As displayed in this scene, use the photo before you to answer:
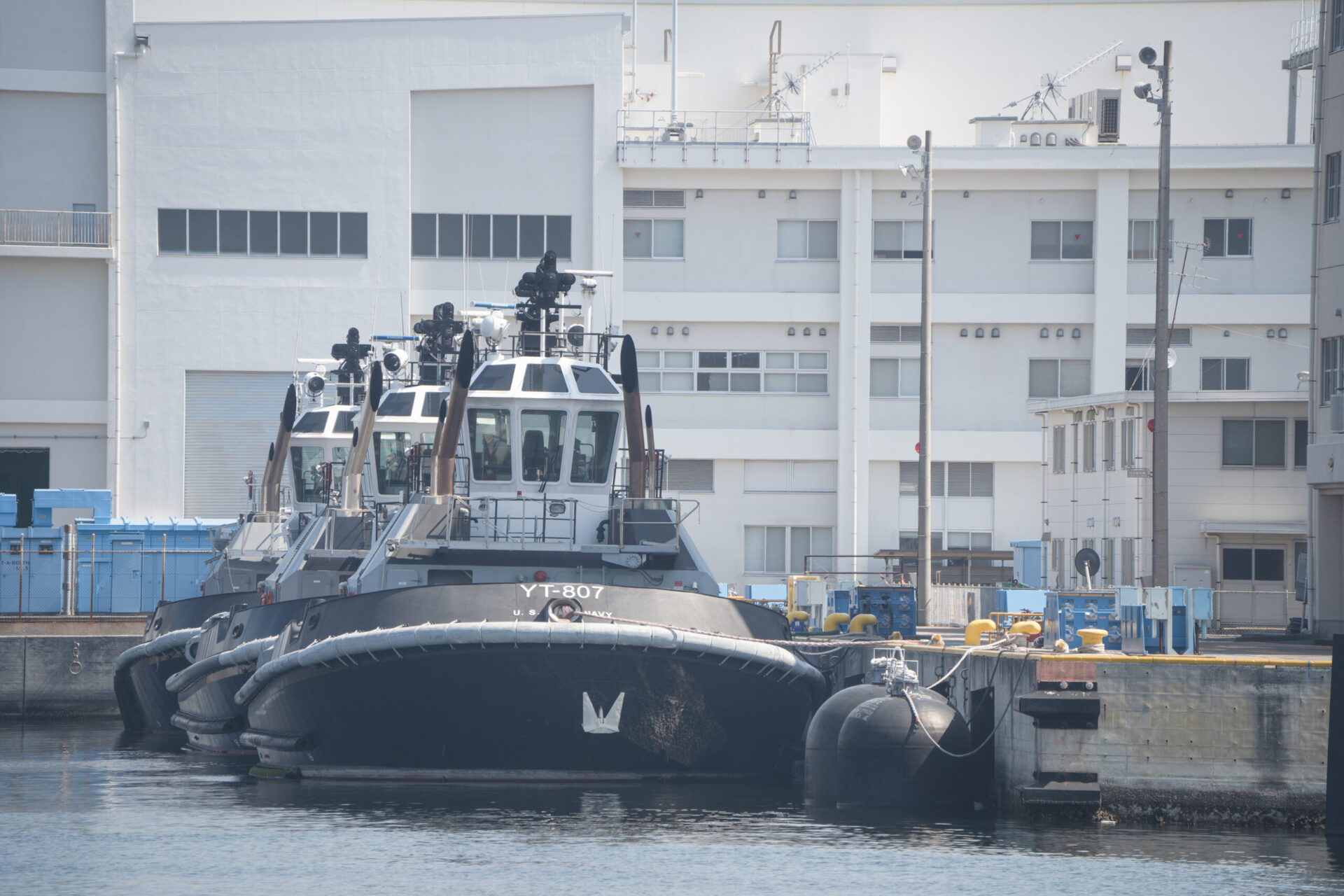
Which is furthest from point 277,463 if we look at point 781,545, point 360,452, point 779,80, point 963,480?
point 779,80

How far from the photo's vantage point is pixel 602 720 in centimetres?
1828

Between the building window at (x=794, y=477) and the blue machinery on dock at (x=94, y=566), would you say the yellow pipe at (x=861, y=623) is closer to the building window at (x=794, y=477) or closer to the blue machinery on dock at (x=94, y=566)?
the blue machinery on dock at (x=94, y=566)

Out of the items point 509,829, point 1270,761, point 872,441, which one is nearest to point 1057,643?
point 1270,761

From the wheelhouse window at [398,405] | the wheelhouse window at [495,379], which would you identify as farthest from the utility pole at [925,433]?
the wheelhouse window at [495,379]

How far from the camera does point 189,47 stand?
43500 mm

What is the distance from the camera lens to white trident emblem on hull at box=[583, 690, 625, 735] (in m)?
18.2

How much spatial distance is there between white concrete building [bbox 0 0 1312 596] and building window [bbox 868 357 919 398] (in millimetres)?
116

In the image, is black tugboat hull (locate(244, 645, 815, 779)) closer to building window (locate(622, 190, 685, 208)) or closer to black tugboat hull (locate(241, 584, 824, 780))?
black tugboat hull (locate(241, 584, 824, 780))

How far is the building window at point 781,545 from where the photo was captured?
45281mm

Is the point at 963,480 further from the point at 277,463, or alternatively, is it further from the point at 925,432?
the point at 277,463

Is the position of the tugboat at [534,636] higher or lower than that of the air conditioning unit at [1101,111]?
lower

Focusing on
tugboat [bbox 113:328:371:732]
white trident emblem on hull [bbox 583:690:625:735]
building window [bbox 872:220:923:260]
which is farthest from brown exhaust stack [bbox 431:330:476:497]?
building window [bbox 872:220:923:260]

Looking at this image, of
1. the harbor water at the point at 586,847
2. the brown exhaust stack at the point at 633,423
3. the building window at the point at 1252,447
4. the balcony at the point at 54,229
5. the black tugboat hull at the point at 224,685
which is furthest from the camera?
the balcony at the point at 54,229

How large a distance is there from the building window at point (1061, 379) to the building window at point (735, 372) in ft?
17.1
